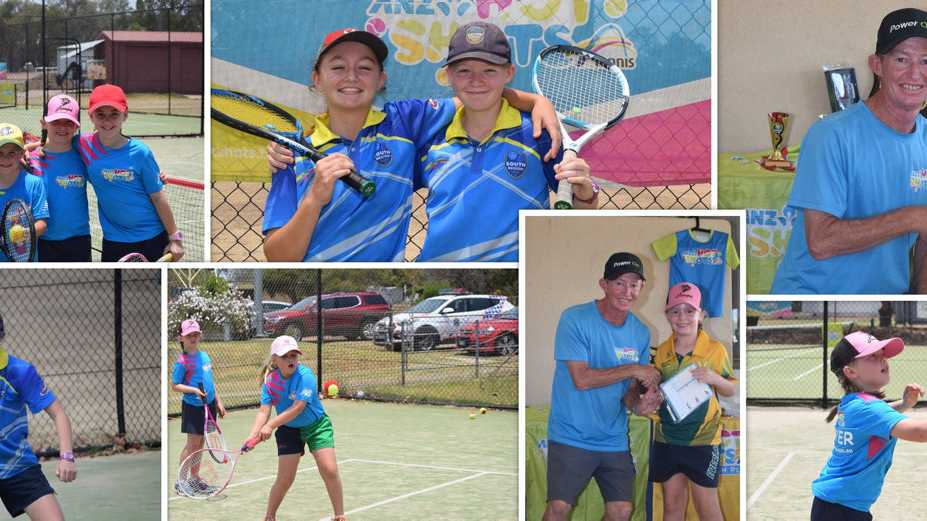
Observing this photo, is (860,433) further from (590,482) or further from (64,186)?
(64,186)

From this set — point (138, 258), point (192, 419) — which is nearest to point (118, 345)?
point (138, 258)

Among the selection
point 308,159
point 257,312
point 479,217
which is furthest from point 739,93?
point 257,312

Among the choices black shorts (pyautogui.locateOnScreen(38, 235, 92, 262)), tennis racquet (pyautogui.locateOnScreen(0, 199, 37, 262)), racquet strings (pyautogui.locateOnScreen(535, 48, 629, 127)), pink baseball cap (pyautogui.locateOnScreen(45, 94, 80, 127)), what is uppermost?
racquet strings (pyautogui.locateOnScreen(535, 48, 629, 127))

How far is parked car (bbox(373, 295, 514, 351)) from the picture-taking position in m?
4.24

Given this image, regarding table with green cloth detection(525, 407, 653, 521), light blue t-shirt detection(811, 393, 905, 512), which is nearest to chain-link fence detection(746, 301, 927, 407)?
light blue t-shirt detection(811, 393, 905, 512)

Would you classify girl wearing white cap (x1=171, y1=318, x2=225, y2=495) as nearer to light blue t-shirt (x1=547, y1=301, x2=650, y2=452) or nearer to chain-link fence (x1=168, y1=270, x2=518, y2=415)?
chain-link fence (x1=168, y1=270, x2=518, y2=415)

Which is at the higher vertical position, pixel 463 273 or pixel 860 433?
pixel 463 273

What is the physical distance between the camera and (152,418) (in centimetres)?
460

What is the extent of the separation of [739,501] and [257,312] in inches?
76.4

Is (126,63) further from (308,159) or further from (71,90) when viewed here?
(308,159)

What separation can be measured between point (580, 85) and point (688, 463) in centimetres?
148

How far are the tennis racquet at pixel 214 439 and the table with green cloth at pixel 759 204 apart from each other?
7.27 ft

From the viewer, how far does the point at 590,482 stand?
4.38 metres

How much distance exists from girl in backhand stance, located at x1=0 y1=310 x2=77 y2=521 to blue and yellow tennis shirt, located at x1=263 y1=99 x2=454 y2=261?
996mm
